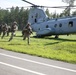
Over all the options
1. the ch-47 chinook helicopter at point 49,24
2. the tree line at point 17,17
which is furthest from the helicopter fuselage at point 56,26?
the tree line at point 17,17

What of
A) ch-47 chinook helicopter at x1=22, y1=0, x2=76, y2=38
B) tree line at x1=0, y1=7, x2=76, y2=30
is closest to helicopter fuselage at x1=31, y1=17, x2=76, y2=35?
ch-47 chinook helicopter at x1=22, y1=0, x2=76, y2=38

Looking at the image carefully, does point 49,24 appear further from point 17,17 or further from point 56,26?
point 17,17

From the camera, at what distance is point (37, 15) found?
37.7 meters

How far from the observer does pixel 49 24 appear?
34562mm

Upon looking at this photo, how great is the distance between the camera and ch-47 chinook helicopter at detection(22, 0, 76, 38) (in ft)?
102

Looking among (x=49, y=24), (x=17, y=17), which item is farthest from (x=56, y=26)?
(x=17, y=17)

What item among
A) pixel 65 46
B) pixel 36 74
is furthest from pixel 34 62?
pixel 65 46

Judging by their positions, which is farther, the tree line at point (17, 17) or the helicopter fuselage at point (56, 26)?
the tree line at point (17, 17)

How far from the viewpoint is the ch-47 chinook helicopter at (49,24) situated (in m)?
31.2

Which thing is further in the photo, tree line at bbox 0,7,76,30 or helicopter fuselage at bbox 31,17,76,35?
tree line at bbox 0,7,76,30

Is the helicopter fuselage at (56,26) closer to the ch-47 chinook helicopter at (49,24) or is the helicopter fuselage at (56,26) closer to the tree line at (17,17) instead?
the ch-47 chinook helicopter at (49,24)

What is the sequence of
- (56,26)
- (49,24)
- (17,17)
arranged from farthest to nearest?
(17,17)
(49,24)
(56,26)

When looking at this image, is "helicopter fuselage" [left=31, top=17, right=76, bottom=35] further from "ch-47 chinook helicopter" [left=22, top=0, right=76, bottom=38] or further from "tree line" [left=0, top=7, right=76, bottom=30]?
"tree line" [left=0, top=7, right=76, bottom=30]

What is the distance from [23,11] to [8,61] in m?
140
